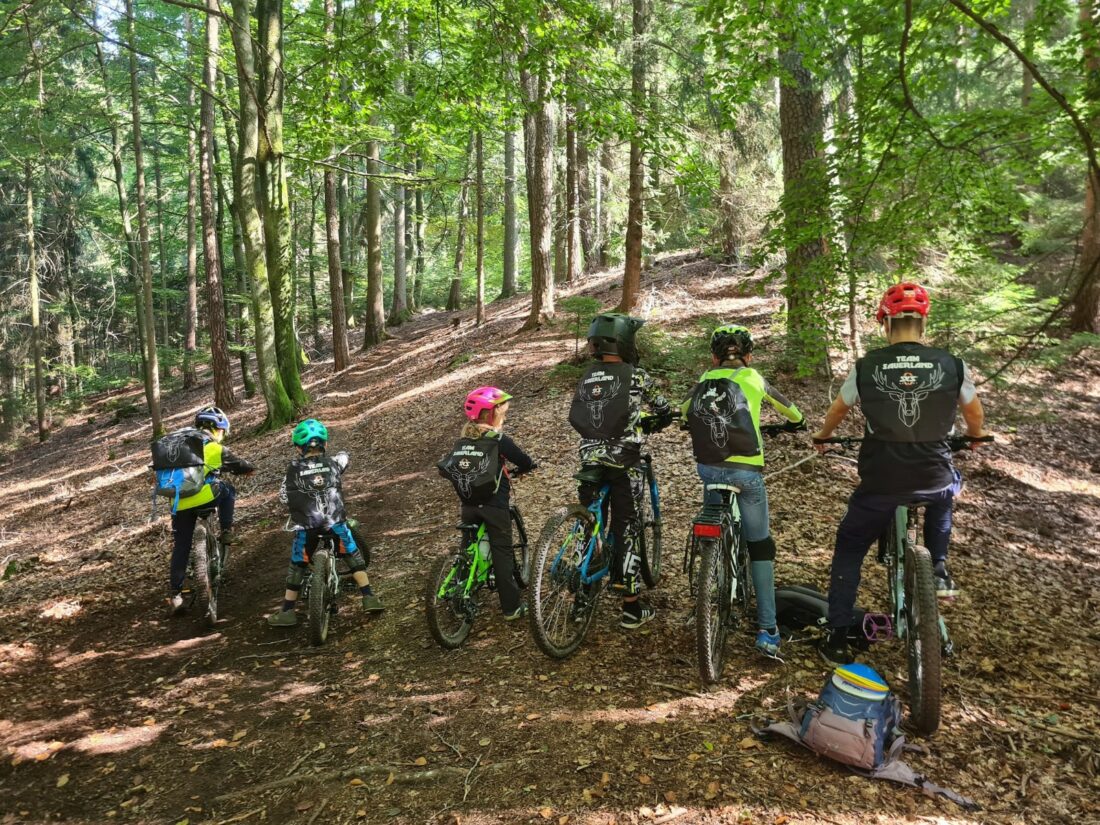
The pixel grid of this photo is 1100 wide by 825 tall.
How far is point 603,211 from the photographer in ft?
93.1

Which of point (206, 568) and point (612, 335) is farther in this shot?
point (206, 568)

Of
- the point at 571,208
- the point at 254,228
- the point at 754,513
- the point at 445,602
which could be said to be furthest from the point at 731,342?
the point at 571,208

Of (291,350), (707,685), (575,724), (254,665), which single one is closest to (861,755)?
(707,685)

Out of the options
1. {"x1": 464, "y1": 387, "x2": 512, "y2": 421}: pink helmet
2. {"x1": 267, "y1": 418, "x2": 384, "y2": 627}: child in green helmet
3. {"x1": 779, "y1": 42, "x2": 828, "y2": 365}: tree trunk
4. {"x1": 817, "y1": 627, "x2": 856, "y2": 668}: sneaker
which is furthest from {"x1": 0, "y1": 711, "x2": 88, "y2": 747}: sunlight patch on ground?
{"x1": 779, "y1": 42, "x2": 828, "y2": 365}: tree trunk

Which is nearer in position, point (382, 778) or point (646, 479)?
point (382, 778)

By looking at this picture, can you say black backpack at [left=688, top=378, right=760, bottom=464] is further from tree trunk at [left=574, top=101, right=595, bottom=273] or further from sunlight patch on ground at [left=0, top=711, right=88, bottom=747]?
tree trunk at [left=574, top=101, right=595, bottom=273]

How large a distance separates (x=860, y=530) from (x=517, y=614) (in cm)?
281

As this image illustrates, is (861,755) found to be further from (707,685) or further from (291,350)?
(291,350)

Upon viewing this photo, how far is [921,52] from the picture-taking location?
519 centimetres

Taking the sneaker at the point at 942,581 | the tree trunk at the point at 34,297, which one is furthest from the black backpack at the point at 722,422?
the tree trunk at the point at 34,297

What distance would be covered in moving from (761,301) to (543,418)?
24.4 ft

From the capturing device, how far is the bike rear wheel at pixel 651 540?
5.27 m

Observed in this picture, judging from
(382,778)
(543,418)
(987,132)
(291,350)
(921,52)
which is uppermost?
(921,52)

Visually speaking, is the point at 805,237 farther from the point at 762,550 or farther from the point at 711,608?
the point at 711,608
